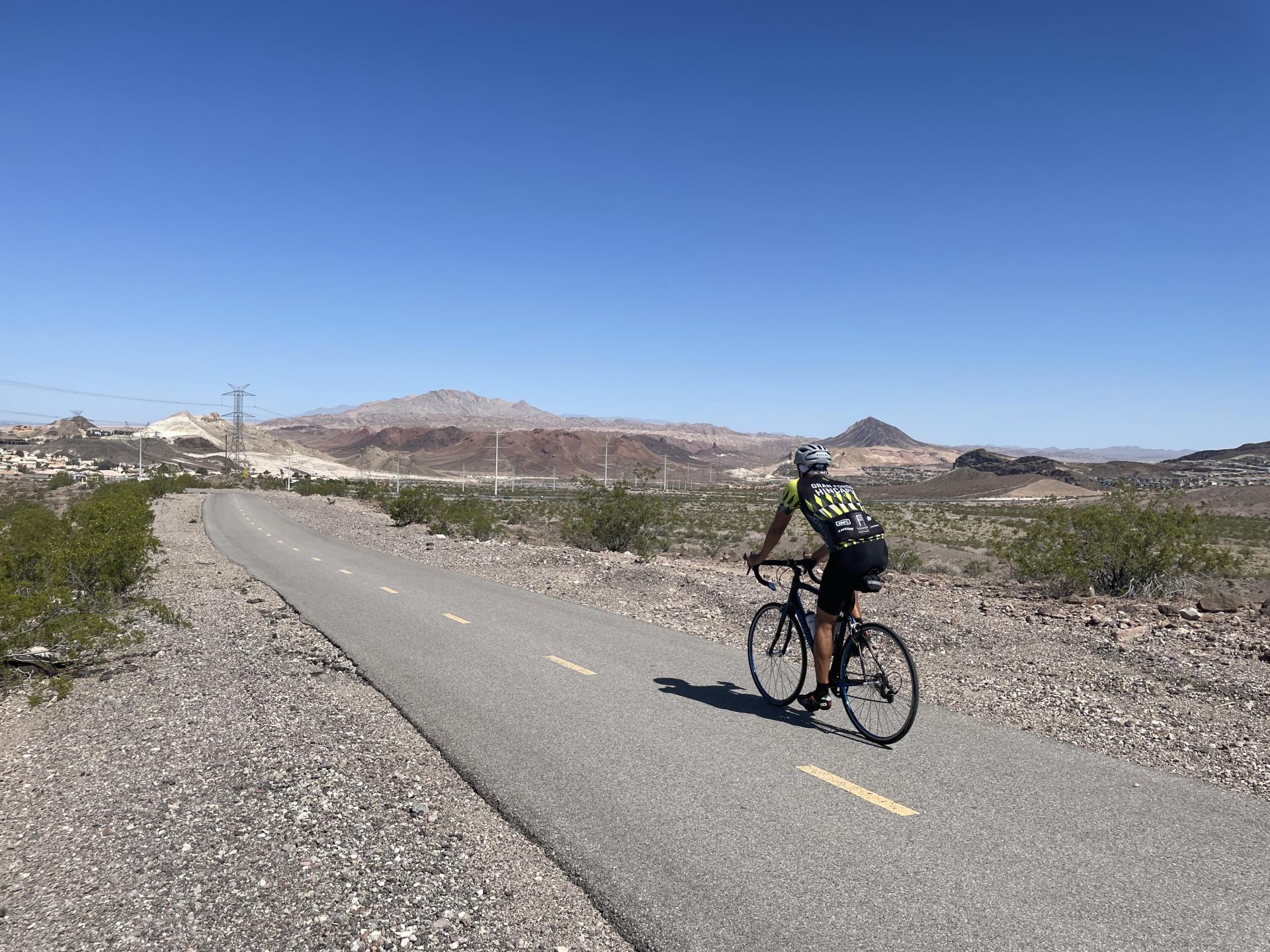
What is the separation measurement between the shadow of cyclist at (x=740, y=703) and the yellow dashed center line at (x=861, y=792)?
0.81 metres

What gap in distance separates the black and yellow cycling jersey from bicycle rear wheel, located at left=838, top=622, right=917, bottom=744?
0.69 meters

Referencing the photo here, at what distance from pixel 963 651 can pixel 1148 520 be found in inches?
284

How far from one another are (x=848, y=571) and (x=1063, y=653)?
4.89 m

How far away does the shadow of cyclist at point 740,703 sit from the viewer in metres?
6.29

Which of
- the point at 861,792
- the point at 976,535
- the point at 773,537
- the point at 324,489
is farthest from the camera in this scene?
the point at 324,489

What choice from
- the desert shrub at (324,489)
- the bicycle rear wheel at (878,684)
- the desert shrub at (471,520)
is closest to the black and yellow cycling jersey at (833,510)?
the bicycle rear wheel at (878,684)

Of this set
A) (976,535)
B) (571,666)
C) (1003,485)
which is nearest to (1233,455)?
(1003,485)

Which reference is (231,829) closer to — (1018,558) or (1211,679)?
(1211,679)

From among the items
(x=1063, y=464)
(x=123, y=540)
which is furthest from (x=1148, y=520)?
(x=1063, y=464)

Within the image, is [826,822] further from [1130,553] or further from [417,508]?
[417,508]

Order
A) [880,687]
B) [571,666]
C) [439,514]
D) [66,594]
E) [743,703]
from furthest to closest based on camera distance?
[439,514] → [571,666] → [66,594] → [743,703] → [880,687]

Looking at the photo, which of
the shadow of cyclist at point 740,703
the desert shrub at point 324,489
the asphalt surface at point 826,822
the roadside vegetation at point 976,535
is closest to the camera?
the asphalt surface at point 826,822

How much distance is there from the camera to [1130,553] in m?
14.2

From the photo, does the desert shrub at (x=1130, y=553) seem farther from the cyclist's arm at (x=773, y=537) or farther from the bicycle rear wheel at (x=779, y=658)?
the cyclist's arm at (x=773, y=537)
